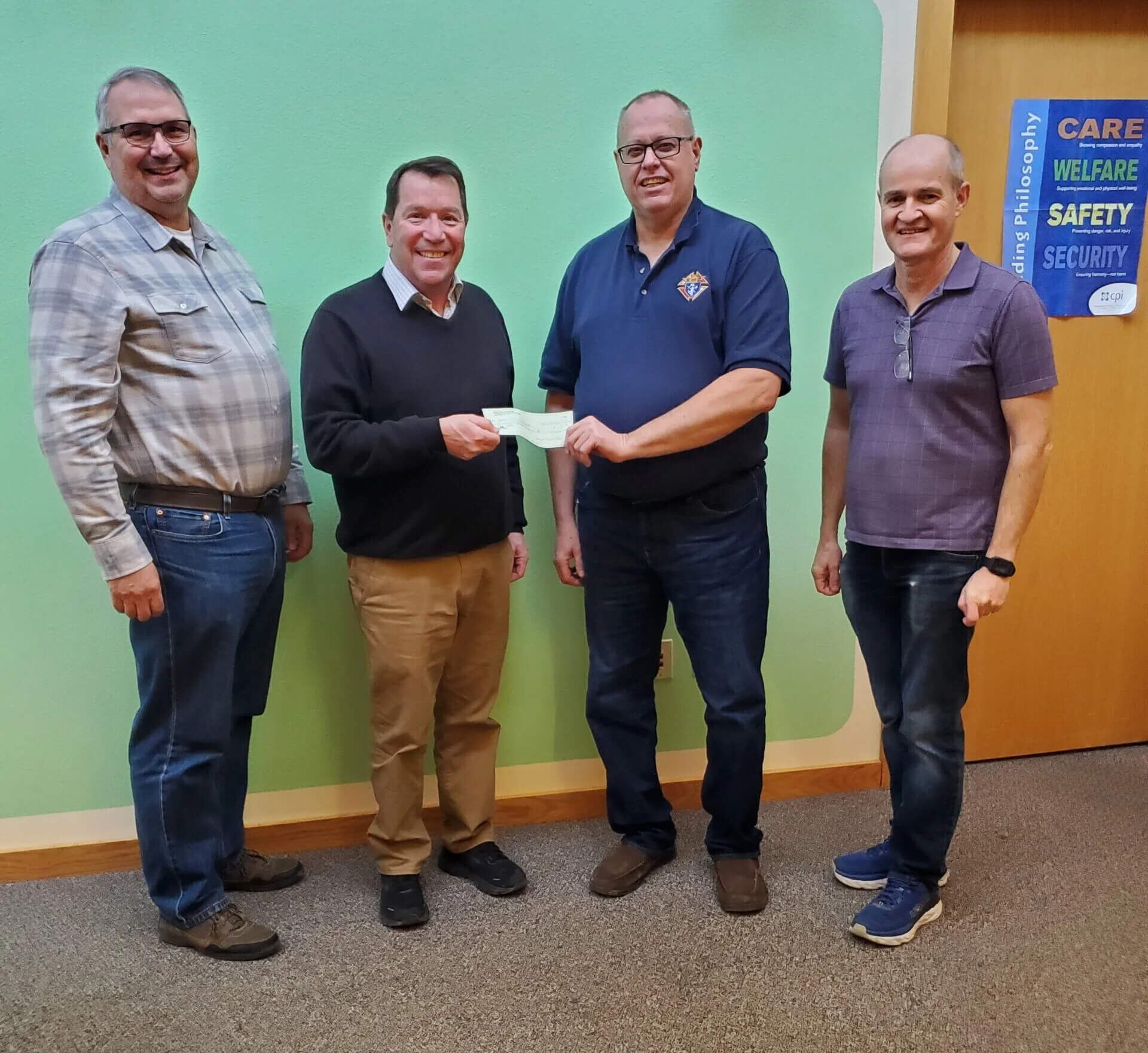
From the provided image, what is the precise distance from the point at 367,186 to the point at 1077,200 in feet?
6.26

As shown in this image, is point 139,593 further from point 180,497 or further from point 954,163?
point 954,163

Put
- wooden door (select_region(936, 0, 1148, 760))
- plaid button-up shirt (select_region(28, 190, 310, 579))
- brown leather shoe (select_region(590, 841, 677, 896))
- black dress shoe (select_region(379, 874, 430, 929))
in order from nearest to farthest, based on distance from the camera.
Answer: plaid button-up shirt (select_region(28, 190, 310, 579)), black dress shoe (select_region(379, 874, 430, 929)), brown leather shoe (select_region(590, 841, 677, 896)), wooden door (select_region(936, 0, 1148, 760))

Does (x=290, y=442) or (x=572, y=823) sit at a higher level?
(x=290, y=442)

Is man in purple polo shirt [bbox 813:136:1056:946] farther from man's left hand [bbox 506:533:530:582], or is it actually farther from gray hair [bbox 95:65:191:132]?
gray hair [bbox 95:65:191:132]

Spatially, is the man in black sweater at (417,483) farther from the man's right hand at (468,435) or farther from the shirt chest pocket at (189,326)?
the shirt chest pocket at (189,326)

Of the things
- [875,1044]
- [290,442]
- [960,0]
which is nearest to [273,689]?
[290,442]

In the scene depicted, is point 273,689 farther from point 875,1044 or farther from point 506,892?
point 875,1044

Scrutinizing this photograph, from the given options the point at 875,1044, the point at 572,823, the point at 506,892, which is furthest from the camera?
the point at 572,823

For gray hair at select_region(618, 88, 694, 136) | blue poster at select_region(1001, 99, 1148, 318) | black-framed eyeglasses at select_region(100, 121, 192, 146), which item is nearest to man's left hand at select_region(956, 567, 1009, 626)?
gray hair at select_region(618, 88, 694, 136)

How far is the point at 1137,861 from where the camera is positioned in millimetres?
2109

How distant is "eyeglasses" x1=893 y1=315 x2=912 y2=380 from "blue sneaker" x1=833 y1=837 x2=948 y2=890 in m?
1.08

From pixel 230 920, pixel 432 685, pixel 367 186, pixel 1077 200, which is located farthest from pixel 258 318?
pixel 1077 200

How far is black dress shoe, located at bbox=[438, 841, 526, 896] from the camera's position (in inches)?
80.4

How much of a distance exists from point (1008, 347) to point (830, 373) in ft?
1.30
